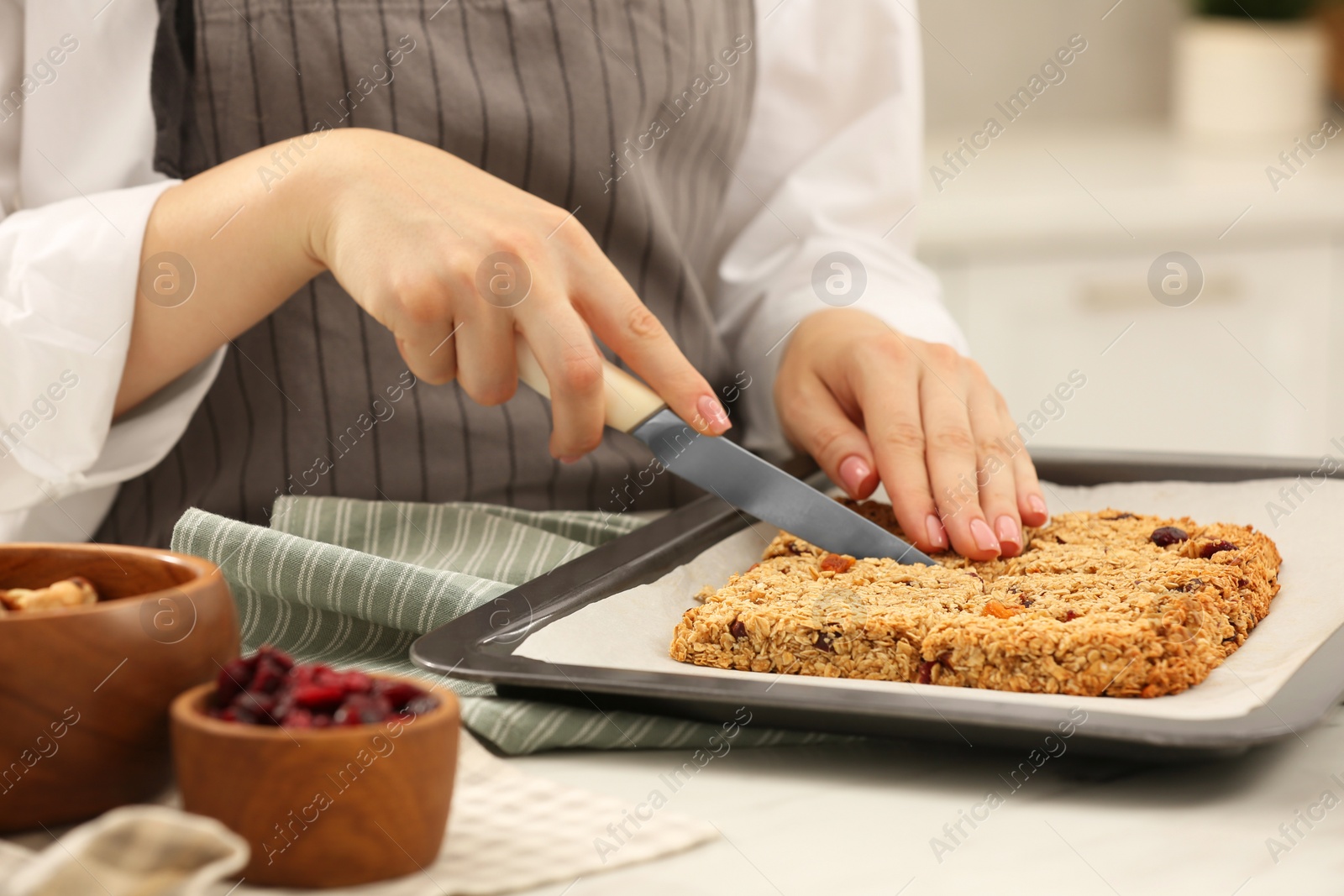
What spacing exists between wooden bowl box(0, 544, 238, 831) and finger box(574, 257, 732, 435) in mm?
341

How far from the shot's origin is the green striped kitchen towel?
63 cm

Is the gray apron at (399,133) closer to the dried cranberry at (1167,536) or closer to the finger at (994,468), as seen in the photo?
the finger at (994,468)

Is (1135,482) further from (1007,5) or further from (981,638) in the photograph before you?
(1007,5)

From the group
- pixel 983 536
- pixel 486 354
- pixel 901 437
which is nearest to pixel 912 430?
pixel 901 437

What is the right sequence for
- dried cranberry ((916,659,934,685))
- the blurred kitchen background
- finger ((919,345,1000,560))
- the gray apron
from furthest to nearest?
1. the blurred kitchen background
2. the gray apron
3. finger ((919,345,1000,560))
4. dried cranberry ((916,659,934,685))

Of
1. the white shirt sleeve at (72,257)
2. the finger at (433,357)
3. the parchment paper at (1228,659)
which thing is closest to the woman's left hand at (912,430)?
the parchment paper at (1228,659)

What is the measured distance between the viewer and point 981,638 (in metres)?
0.65

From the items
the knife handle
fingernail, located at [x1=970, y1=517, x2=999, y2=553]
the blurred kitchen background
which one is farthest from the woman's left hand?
the blurred kitchen background

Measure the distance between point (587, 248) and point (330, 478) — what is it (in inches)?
14.1

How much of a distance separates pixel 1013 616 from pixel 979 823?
6.6 inches

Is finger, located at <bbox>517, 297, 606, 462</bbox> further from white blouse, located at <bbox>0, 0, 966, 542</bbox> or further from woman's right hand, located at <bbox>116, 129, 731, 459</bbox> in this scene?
white blouse, located at <bbox>0, 0, 966, 542</bbox>

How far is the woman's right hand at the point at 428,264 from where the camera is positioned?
0.76 metres

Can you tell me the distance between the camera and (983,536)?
2.84 ft

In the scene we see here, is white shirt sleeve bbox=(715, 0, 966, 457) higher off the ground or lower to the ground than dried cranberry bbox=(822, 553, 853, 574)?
higher
